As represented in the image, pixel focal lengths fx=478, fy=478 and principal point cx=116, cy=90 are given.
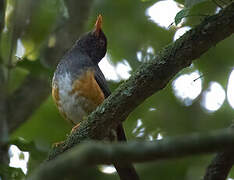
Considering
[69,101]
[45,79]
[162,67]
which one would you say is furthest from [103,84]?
[162,67]

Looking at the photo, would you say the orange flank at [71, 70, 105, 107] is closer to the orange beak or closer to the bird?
the bird

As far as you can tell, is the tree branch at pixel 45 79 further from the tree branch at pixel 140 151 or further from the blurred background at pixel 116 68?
the tree branch at pixel 140 151

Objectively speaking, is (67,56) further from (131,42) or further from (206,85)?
(206,85)

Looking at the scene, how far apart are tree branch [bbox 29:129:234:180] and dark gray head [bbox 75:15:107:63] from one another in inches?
183

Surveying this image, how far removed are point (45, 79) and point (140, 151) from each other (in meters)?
5.11

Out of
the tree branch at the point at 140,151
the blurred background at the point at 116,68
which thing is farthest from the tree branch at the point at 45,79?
the tree branch at the point at 140,151

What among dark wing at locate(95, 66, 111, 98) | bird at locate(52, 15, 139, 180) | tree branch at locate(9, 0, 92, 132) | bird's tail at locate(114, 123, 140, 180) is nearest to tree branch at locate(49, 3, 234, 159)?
bird's tail at locate(114, 123, 140, 180)

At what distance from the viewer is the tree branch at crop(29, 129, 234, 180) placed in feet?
6.30

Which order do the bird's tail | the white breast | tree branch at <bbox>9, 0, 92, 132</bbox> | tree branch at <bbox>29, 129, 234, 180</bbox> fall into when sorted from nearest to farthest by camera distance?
1. tree branch at <bbox>29, 129, 234, 180</bbox>
2. the bird's tail
3. the white breast
4. tree branch at <bbox>9, 0, 92, 132</bbox>

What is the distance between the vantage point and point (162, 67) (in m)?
3.54

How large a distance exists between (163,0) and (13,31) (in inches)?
78.5

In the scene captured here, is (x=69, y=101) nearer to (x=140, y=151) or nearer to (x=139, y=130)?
(x=139, y=130)

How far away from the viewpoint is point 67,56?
6250 millimetres

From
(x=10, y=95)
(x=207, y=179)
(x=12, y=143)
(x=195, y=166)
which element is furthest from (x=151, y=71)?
(x=10, y=95)
